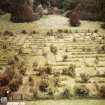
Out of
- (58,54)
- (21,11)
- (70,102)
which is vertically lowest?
(58,54)

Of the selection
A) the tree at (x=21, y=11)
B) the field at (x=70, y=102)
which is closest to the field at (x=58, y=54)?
the field at (x=70, y=102)

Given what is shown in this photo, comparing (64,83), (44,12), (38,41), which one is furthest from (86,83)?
(44,12)

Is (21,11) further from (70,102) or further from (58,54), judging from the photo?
(70,102)

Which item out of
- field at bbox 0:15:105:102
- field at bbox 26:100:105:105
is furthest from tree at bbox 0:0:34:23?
field at bbox 26:100:105:105

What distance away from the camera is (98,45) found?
40.5 feet

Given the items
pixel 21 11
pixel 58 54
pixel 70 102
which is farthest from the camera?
pixel 21 11

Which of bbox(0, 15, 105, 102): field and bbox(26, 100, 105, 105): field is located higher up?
bbox(26, 100, 105, 105): field

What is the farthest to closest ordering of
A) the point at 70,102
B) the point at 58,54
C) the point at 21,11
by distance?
the point at 21,11 < the point at 58,54 < the point at 70,102

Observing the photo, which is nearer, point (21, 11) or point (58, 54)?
point (58, 54)

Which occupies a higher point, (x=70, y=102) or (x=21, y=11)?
(x=21, y=11)

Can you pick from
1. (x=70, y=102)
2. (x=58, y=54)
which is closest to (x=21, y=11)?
(x=58, y=54)

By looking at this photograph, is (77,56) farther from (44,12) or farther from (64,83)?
(44,12)

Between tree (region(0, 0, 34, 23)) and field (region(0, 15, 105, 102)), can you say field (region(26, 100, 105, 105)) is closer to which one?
field (region(0, 15, 105, 102))

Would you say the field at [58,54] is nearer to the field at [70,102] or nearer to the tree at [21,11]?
the field at [70,102]
